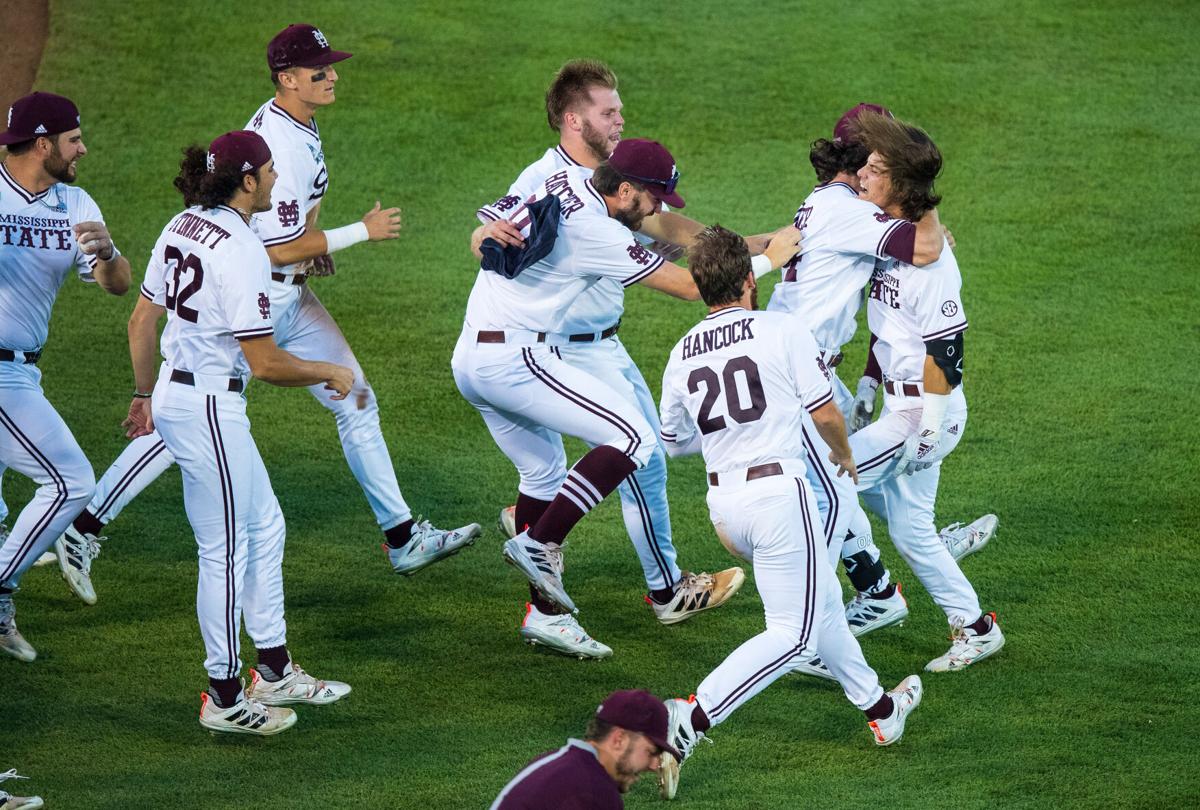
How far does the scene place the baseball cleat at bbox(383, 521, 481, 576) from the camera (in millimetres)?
6621

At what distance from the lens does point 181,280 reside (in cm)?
518

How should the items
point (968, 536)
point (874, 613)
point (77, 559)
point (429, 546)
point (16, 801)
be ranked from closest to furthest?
point (16, 801)
point (874, 613)
point (77, 559)
point (429, 546)
point (968, 536)

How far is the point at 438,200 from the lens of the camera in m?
10.8

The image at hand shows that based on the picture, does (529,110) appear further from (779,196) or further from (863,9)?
(863,9)

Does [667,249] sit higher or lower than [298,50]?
lower

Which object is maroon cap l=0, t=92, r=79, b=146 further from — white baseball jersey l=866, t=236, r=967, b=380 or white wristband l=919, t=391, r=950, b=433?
white wristband l=919, t=391, r=950, b=433

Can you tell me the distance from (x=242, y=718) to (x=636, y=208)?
92.9 inches

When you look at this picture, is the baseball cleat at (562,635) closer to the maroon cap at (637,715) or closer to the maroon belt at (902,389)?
the maroon belt at (902,389)

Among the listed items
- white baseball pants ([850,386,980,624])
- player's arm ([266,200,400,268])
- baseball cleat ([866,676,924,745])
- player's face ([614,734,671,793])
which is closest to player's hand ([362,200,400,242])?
player's arm ([266,200,400,268])

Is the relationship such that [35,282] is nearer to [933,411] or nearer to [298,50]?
[298,50]

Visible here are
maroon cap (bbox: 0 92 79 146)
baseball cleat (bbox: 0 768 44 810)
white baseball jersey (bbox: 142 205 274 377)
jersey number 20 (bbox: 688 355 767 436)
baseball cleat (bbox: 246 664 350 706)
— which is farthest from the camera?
maroon cap (bbox: 0 92 79 146)

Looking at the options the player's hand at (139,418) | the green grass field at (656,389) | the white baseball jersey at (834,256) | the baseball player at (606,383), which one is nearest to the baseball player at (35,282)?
the player's hand at (139,418)

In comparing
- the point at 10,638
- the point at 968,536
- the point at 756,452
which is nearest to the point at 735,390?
the point at 756,452

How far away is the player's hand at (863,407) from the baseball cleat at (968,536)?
75 cm
